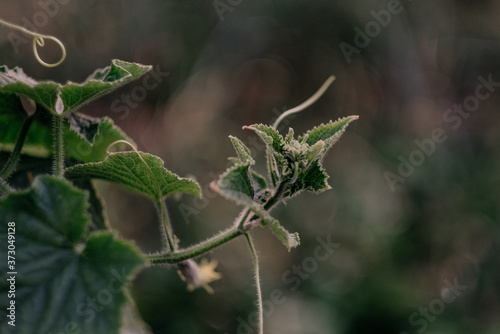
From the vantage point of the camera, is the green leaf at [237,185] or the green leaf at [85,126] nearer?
the green leaf at [237,185]

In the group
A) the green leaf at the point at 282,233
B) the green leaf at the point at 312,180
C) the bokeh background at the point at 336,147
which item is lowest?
the bokeh background at the point at 336,147

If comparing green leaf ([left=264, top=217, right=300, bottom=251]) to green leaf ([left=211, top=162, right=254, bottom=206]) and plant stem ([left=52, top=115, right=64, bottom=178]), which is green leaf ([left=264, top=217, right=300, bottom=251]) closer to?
green leaf ([left=211, top=162, right=254, bottom=206])

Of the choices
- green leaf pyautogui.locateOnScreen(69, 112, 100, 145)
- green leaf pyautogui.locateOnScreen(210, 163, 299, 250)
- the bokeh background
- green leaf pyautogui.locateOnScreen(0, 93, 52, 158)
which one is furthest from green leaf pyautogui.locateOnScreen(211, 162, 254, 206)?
the bokeh background

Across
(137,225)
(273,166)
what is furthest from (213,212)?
(273,166)

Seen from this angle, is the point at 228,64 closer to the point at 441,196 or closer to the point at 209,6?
the point at 209,6

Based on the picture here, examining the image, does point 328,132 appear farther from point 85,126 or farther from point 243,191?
point 85,126

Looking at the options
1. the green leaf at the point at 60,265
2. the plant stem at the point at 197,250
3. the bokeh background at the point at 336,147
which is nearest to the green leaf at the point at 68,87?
the green leaf at the point at 60,265

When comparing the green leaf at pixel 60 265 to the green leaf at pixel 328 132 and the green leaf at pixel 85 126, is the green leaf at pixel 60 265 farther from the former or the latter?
the green leaf at pixel 328 132
